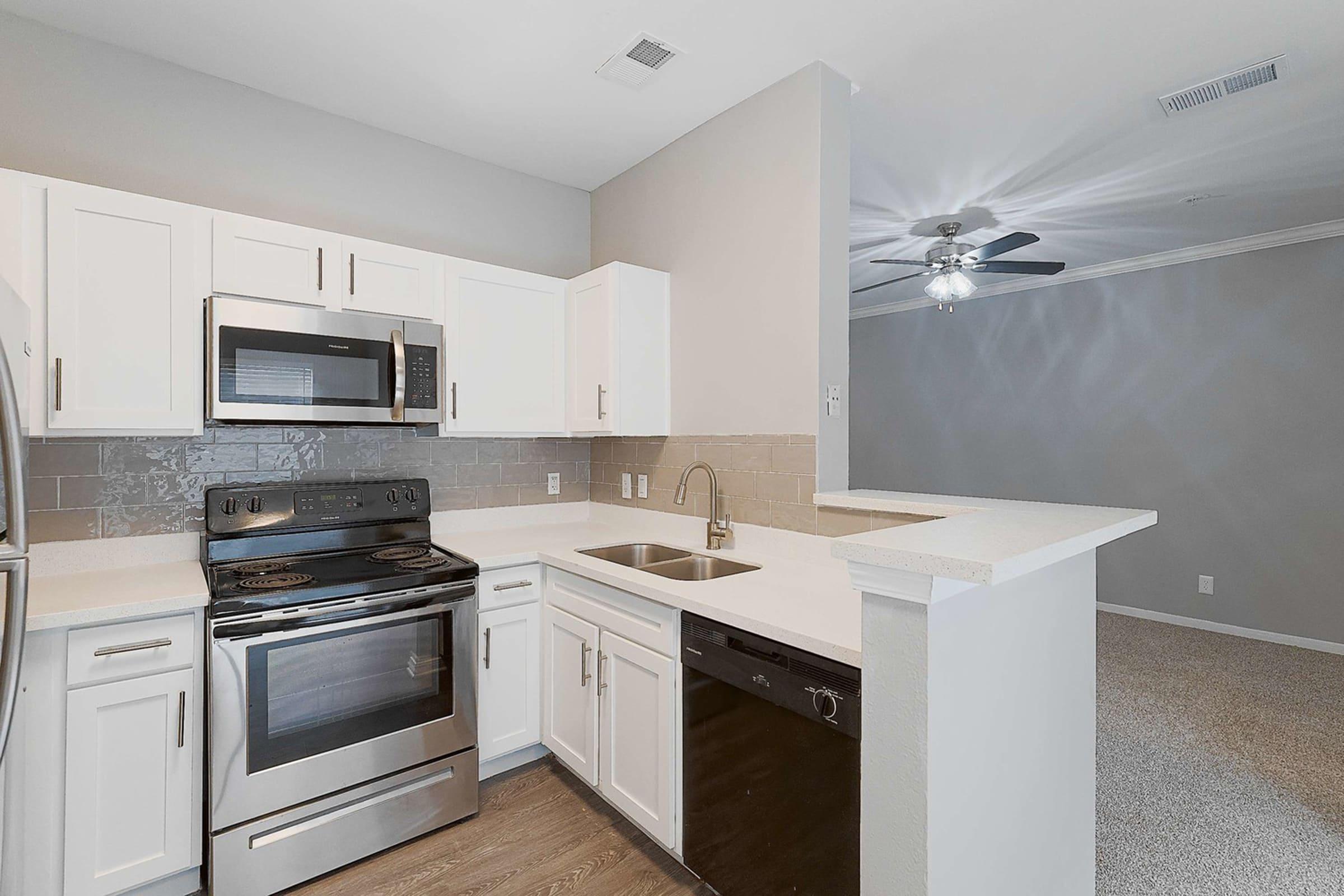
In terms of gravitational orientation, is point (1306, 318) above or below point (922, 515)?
above

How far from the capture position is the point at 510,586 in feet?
8.27

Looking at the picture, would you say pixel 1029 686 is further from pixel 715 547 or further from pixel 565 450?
pixel 565 450

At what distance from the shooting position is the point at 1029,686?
1442 mm

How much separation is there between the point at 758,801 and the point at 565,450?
221cm

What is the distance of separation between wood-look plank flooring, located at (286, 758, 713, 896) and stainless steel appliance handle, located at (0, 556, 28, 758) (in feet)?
3.91

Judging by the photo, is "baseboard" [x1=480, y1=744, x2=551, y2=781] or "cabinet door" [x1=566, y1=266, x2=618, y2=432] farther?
"cabinet door" [x1=566, y1=266, x2=618, y2=432]

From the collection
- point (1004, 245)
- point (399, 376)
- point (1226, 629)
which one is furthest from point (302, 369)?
point (1226, 629)

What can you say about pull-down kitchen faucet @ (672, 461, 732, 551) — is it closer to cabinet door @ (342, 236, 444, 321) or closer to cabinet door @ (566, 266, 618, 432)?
cabinet door @ (566, 266, 618, 432)

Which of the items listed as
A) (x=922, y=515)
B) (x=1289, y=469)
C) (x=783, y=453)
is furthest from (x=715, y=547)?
(x=1289, y=469)

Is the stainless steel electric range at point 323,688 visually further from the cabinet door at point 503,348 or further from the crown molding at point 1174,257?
the crown molding at point 1174,257

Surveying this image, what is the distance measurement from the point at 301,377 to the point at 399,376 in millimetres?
328

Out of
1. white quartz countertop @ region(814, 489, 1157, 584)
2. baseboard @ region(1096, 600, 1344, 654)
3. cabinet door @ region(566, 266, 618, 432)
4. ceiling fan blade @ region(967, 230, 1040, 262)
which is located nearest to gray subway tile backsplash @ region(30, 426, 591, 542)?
cabinet door @ region(566, 266, 618, 432)

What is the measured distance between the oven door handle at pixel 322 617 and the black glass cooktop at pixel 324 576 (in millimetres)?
37

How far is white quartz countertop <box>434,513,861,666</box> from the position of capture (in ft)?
5.24
